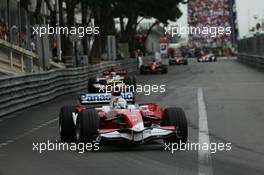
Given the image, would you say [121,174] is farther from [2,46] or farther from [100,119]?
[2,46]

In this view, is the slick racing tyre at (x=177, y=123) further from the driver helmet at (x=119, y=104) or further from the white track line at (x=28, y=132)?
the white track line at (x=28, y=132)

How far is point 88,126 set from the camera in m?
12.1

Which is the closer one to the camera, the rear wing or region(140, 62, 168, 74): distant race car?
the rear wing

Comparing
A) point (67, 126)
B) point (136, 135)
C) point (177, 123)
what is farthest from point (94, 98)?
point (136, 135)

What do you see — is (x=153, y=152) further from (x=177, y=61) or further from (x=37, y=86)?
(x=177, y=61)

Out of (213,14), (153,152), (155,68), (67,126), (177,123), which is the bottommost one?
(155,68)

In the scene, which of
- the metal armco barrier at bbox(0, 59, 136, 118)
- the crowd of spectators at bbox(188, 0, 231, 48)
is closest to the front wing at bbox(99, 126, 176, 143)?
the metal armco barrier at bbox(0, 59, 136, 118)

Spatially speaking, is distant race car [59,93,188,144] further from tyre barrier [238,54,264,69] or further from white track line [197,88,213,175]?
tyre barrier [238,54,264,69]

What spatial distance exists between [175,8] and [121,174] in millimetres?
68737

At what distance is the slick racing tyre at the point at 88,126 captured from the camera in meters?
12.1

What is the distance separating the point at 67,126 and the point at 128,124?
6.09 feet

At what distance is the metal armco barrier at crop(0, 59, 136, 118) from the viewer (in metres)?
21.5

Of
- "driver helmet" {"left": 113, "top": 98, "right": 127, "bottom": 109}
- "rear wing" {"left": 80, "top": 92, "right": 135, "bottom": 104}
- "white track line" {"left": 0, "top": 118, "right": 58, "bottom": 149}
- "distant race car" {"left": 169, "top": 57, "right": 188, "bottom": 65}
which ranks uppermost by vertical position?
"driver helmet" {"left": 113, "top": 98, "right": 127, "bottom": 109}

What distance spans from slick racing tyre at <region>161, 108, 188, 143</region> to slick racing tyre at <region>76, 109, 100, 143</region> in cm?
117
